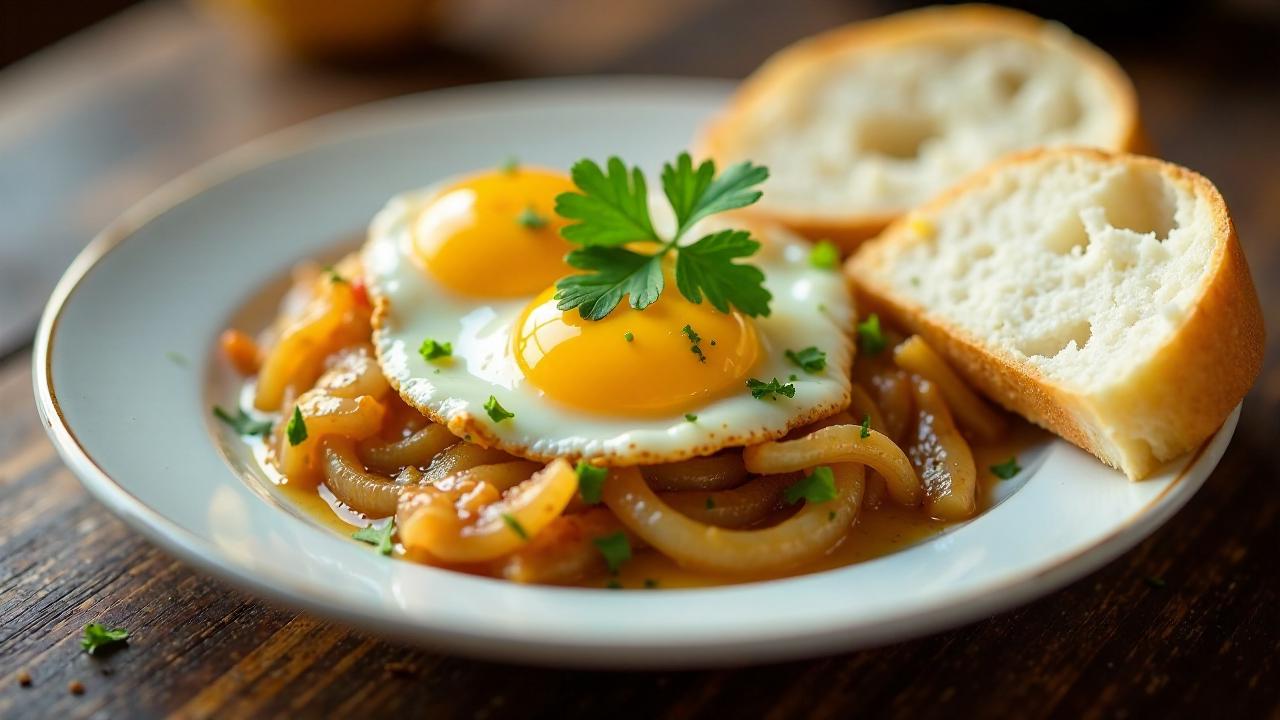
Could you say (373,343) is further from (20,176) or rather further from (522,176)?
(20,176)

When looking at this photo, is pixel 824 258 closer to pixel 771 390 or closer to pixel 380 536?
pixel 771 390

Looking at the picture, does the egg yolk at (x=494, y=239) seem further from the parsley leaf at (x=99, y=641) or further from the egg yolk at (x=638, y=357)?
the parsley leaf at (x=99, y=641)

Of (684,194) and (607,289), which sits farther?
(684,194)

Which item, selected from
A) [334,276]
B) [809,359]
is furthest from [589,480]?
[334,276]

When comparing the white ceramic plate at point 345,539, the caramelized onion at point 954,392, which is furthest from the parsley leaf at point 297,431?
the caramelized onion at point 954,392

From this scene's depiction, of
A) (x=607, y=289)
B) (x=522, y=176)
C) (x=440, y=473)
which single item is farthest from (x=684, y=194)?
(x=440, y=473)

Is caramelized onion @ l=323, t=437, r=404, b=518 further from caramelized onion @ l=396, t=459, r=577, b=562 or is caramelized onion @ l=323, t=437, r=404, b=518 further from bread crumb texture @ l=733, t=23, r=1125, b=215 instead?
bread crumb texture @ l=733, t=23, r=1125, b=215
